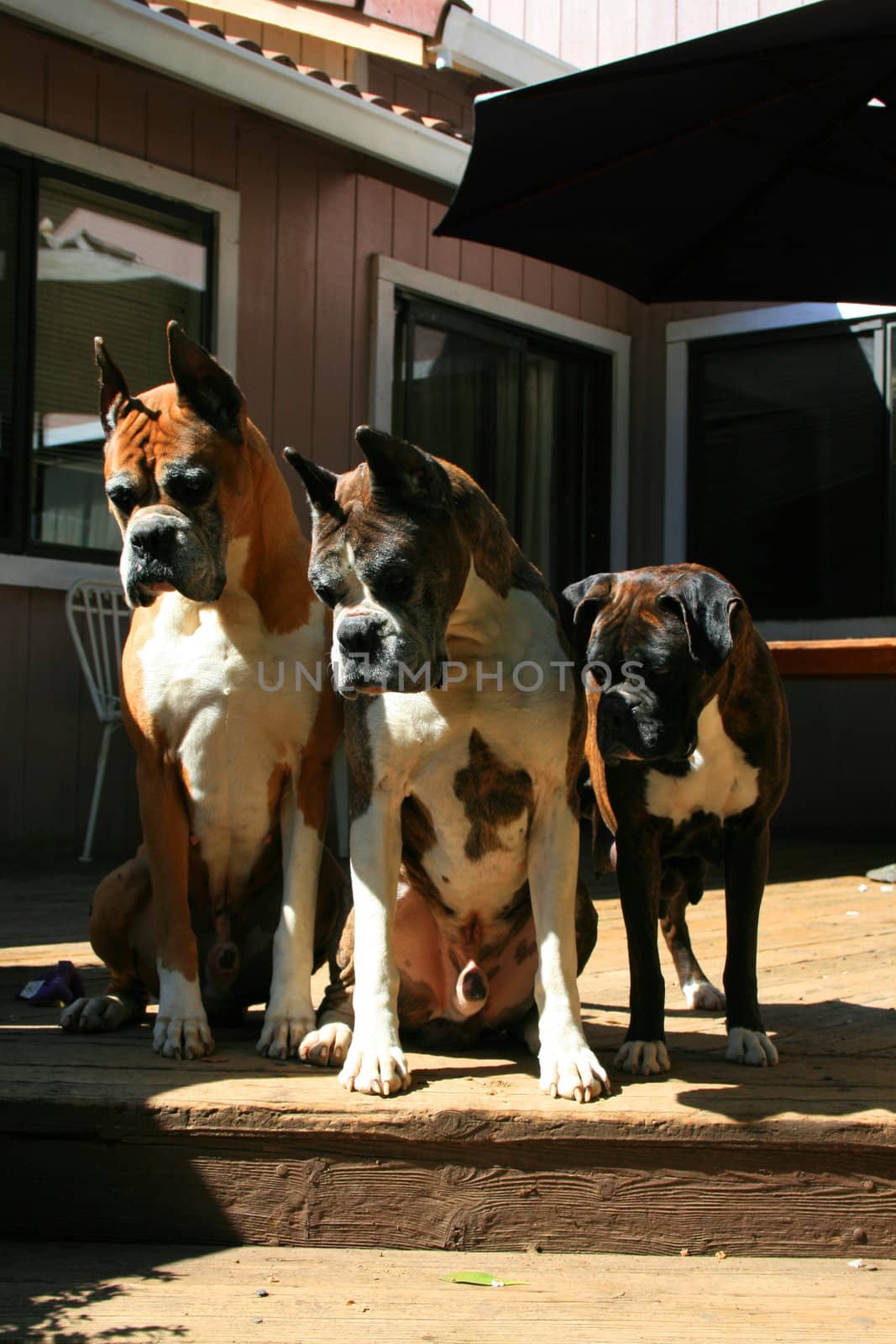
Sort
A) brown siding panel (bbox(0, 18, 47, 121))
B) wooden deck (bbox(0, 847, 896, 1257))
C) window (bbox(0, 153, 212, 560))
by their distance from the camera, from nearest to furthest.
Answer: wooden deck (bbox(0, 847, 896, 1257))
brown siding panel (bbox(0, 18, 47, 121))
window (bbox(0, 153, 212, 560))

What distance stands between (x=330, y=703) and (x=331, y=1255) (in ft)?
3.59

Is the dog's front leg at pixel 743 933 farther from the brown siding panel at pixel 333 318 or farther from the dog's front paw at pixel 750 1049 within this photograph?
the brown siding panel at pixel 333 318

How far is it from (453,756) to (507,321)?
6279mm

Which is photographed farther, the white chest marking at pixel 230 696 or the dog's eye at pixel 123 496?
the white chest marking at pixel 230 696

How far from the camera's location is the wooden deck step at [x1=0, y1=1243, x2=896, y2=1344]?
2221 millimetres

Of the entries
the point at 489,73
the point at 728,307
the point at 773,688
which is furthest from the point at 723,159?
the point at 728,307

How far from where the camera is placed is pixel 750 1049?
292 cm

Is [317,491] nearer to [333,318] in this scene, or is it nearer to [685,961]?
[685,961]

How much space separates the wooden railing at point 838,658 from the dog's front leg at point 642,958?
3414mm

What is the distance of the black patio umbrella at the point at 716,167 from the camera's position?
3.42 m

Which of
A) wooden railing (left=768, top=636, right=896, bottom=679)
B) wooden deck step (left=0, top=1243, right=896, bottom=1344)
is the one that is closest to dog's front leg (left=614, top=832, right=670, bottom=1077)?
wooden deck step (left=0, top=1243, right=896, bottom=1344)

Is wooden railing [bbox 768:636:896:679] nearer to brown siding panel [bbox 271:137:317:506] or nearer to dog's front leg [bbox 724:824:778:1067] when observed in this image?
brown siding panel [bbox 271:137:317:506]

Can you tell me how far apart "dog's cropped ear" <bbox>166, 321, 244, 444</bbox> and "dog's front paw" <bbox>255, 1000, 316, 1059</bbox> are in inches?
46.5

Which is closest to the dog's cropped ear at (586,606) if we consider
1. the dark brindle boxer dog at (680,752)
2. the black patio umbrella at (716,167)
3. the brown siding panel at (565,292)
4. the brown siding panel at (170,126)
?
the dark brindle boxer dog at (680,752)
